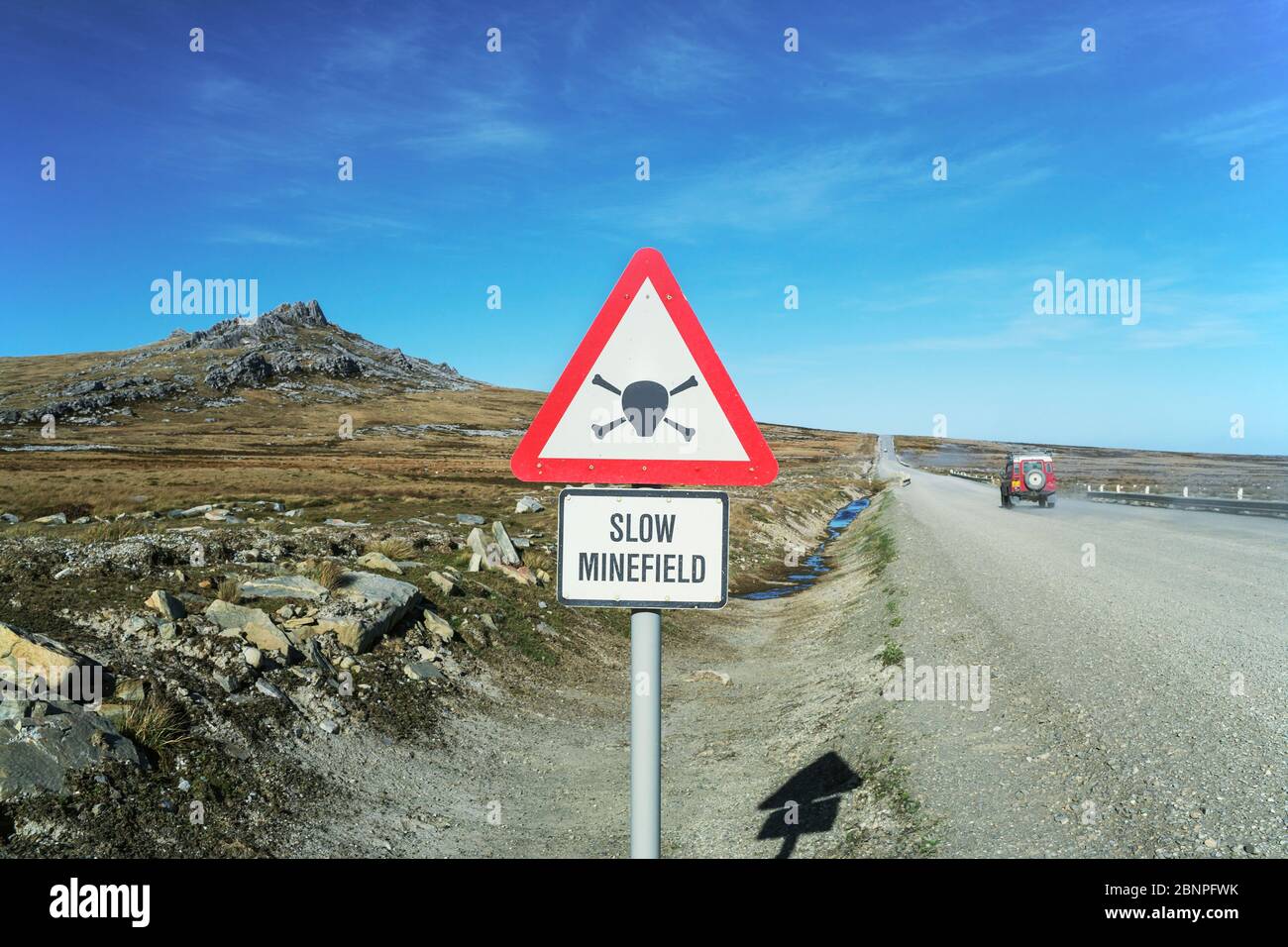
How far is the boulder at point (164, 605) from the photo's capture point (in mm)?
6906

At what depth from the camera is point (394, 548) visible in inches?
504

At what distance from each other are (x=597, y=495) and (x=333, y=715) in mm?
5333

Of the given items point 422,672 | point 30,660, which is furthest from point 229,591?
point 30,660

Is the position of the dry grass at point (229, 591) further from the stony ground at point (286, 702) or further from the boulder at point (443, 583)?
the boulder at point (443, 583)

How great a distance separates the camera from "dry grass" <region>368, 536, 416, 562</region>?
12.4 m

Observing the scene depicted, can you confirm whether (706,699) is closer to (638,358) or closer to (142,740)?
(142,740)

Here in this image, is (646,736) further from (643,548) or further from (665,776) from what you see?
(665,776)

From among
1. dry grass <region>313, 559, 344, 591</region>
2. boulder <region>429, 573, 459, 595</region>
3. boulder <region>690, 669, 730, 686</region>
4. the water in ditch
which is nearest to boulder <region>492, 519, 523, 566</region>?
boulder <region>429, 573, 459, 595</region>

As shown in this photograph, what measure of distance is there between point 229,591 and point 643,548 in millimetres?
6898

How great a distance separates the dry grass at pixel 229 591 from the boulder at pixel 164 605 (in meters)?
0.61

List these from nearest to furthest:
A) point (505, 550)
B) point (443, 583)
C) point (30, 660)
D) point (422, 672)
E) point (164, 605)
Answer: point (30, 660) < point (164, 605) < point (422, 672) < point (443, 583) < point (505, 550)

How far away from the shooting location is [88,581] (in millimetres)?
A: 7527

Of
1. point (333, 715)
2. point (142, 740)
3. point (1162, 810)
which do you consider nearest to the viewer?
point (1162, 810)

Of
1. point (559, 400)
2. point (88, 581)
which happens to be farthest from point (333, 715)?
point (559, 400)
